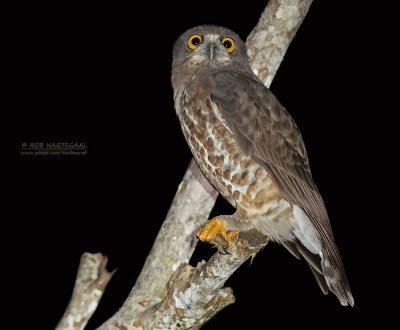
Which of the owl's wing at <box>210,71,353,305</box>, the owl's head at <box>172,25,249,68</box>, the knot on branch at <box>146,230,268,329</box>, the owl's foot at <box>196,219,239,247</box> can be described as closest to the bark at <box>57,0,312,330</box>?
the knot on branch at <box>146,230,268,329</box>

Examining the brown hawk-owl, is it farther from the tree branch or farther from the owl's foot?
the tree branch

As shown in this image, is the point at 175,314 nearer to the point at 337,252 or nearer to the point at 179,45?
the point at 337,252

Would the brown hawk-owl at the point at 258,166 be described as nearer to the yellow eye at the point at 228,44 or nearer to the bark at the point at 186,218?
the yellow eye at the point at 228,44

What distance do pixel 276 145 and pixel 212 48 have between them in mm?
1100

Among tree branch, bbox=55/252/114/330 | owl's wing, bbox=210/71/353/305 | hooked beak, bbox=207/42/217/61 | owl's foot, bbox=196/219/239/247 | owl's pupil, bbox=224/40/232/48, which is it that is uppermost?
owl's pupil, bbox=224/40/232/48

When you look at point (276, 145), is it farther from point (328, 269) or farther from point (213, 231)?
point (328, 269)

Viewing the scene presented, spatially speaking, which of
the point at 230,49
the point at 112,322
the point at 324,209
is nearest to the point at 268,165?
the point at 324,209

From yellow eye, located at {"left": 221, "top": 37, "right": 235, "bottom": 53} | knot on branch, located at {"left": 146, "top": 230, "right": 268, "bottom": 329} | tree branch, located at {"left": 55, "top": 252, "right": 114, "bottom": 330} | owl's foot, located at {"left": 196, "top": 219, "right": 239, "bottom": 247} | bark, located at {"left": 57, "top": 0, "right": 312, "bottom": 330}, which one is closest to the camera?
knot on branch, located at {"left": 146, "top": 230, "right": 268, "bottom": 329}

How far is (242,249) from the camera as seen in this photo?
317 cm

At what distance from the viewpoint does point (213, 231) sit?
352cm

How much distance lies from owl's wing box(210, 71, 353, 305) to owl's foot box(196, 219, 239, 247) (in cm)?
51

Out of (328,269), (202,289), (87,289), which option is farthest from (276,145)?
(87,289)

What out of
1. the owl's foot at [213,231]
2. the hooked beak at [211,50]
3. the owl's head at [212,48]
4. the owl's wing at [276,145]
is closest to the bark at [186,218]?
the owl's head at [212,48]

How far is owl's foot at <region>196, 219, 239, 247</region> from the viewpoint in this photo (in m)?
3.51
